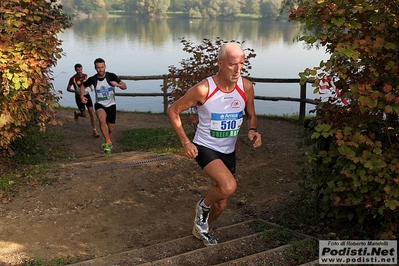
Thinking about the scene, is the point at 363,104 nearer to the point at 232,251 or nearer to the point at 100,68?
the point at 232,251

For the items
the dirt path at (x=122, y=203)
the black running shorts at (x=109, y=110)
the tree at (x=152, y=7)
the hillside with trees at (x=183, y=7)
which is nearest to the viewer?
the dirt path at (x=122, y=203)

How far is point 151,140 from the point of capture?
9688 millimetres

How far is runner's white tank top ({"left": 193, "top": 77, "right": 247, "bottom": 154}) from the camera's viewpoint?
408cm

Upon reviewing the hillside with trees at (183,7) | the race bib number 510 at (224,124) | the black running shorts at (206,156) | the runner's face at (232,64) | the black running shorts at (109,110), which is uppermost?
the hillside with trees at (183,7)

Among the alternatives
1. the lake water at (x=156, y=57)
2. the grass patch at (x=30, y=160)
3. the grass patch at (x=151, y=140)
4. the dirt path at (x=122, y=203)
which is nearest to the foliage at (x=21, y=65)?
the grass patch at (x=30, y=160)

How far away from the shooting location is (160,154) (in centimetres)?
766

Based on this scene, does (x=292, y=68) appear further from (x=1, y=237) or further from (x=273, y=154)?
(x=1, y=237)

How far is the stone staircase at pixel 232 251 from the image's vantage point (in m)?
3.88

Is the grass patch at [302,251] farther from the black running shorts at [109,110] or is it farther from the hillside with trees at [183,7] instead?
the hillside with trees at [183,7]

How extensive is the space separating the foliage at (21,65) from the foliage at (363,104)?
357cm

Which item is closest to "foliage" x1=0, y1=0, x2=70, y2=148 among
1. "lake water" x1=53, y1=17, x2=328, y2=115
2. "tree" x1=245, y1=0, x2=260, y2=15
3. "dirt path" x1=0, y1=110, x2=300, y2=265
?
"dirt path" x1=0, y1=110, x2=300, y2=265

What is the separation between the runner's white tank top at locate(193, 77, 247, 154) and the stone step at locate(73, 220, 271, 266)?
98 centimetres

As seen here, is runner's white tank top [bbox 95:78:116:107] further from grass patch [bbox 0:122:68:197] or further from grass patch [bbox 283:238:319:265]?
grass patch [bbox 283:238:319:265]

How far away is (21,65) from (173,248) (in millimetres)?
3059
